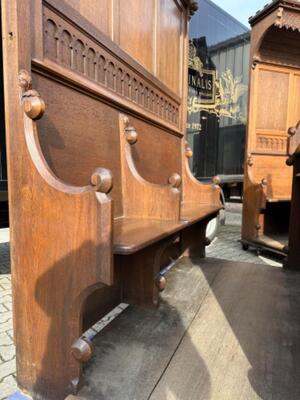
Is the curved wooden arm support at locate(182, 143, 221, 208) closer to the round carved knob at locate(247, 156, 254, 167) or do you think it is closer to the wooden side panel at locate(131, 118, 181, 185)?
the wooden side panel at locate(131, 118, 181, 185)

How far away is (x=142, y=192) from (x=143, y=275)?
0.36 meters

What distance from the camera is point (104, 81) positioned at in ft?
Result: 4.18

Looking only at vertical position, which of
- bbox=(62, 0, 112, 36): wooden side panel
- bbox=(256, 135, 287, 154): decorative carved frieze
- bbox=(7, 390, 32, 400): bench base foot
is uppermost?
bbox=(62, 0, 112, 36): wooden side panel

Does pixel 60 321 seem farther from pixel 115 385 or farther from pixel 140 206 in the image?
pixel 140 206

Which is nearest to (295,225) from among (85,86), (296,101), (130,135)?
(130,135)

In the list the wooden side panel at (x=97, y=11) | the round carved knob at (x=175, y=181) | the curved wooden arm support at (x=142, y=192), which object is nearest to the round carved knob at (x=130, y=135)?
the curved wooden arm support at (x=142, y=192)

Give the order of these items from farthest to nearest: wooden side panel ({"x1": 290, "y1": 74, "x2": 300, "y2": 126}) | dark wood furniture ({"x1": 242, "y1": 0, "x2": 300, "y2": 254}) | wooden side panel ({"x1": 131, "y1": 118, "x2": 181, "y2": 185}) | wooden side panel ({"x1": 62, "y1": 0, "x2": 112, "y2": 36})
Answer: wooden side panel ({"x1": 290, "y1": 74, "x2": 300, "y2": 126}), dark wood furniture ({"x1": 242, "y1": 0, "x2": 300, "y2": 254}), wooden side panel ({"x1": 131, "y1": 118, "x2": 181, "y2": 185}), wooden side panel ({"x1": 62, "y1": 0, "x2": 112, "y2": 36})

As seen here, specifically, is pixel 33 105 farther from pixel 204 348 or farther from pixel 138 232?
pixel 204 348

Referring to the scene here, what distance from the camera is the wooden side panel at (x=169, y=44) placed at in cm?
184

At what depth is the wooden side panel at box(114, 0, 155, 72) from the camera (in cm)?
143

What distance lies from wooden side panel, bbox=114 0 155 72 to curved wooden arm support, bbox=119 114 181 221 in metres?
0.41

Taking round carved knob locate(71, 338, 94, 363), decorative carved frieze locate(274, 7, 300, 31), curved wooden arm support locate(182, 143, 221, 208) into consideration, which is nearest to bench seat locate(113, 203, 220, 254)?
round carved knob locate(71, 338, 94, 363)

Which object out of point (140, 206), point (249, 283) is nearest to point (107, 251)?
point (140, 206)

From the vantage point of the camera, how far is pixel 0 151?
226cm
